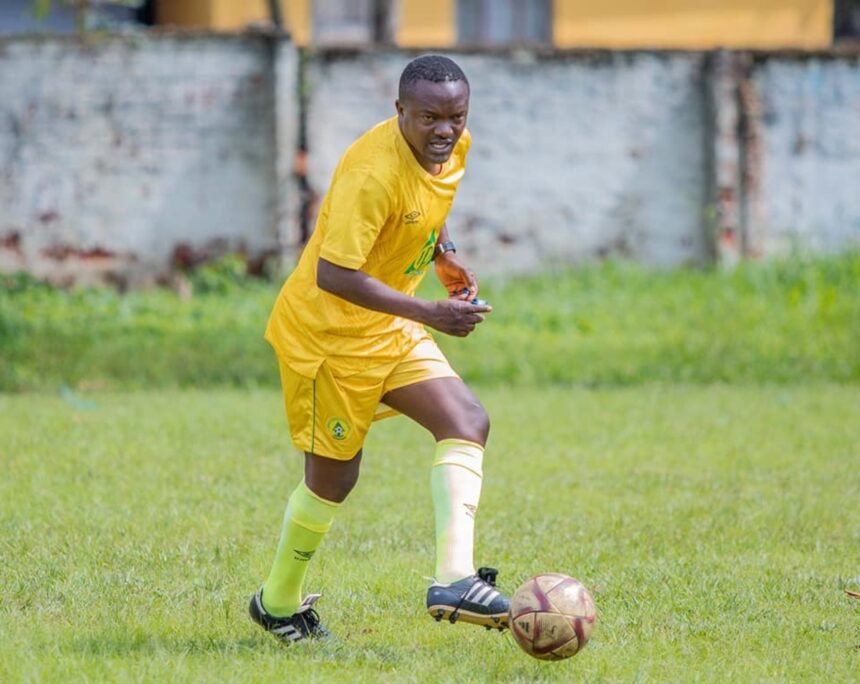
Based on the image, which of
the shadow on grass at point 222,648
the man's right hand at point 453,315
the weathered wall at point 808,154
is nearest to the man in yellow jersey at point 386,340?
the man's right hand at point 453,315

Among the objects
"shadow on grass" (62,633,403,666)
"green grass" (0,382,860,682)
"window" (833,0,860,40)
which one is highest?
"window" (833,0,860,40)

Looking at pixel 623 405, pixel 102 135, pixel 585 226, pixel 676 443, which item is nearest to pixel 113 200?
pixel 102 135

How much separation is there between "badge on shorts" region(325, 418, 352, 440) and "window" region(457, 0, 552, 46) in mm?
15312

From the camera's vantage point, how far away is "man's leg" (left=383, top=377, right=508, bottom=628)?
182 inches

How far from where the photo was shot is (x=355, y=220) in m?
4.72

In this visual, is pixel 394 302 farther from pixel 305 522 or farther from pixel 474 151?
pixel 474 151

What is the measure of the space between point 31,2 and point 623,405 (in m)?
11.9

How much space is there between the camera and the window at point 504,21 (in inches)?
775

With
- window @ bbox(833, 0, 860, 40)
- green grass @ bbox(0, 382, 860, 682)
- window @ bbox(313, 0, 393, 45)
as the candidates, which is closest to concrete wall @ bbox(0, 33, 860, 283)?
green grass @ bbox(0, 382, 860, 682)

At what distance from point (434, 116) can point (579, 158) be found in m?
10.0

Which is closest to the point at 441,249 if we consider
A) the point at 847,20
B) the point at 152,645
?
the point at 152,645

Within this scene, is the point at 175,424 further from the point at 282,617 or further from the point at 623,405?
the point at 282,617

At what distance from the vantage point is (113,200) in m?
13.8

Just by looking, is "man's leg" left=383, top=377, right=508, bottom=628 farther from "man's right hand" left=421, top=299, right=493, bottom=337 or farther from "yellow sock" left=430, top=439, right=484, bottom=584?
"man's right hand" left=421, top=299, right=493, bottom=337
